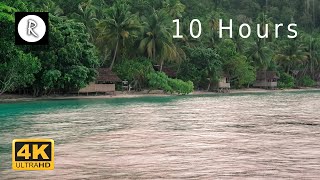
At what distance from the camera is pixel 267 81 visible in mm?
64875

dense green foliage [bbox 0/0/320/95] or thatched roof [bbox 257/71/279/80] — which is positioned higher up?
dense green foliage [bbox 0/0/320/95]

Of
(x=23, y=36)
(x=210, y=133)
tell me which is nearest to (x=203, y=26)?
(x=210, y=133)

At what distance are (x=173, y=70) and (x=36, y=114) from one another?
29.4 meters

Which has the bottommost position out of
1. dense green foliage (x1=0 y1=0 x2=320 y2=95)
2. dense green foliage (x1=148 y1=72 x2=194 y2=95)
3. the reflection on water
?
the reflection on water

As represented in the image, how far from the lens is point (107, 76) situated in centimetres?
4303

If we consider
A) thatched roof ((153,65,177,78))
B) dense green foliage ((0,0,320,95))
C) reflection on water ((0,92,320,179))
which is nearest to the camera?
reflection on water ((0,92,320,179))

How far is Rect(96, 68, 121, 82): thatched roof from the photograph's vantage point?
4266 centimetres

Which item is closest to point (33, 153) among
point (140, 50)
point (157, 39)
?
point (157, 39)

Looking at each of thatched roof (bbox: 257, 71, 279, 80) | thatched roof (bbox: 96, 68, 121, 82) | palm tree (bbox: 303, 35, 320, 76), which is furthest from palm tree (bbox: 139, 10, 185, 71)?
palm tree (bbox: 303, 35, 320, 76)

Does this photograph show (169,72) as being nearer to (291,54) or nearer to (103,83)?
(103,83)

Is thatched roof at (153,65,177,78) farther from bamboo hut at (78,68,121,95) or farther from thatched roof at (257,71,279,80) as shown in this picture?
thatched roof at (257,71,279,80)

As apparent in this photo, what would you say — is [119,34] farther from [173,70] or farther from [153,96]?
[173,70]

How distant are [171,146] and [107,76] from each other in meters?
29.9

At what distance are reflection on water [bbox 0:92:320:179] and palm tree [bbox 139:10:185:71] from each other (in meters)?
22.8
